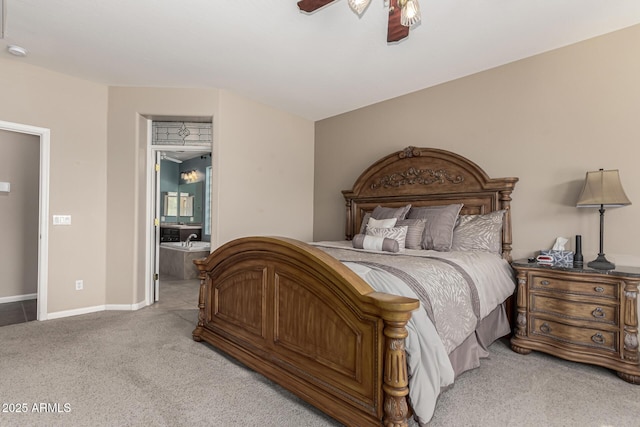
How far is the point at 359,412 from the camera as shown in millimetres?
1536

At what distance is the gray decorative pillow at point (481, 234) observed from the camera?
9.85ft

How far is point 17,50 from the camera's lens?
3025 mm

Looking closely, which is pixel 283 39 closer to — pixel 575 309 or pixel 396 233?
pixel 396 233

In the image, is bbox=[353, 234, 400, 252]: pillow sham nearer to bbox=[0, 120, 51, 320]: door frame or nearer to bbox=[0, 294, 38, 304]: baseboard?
bbox=[0, 120, 51, 320]: door frame

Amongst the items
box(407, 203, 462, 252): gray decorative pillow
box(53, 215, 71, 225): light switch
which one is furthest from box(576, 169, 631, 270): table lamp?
box(53, 215, 71, 225): light switch

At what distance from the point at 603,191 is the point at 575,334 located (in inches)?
43.0

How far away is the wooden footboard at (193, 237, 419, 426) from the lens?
4.71 feet

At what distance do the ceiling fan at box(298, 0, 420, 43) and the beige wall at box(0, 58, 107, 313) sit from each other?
3206mm

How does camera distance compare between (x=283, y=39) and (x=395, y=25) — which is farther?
(x=283, y=39)

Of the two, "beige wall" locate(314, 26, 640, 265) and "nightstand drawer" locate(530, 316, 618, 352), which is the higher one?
"beige wall" locate(314, 26, 640, 265)

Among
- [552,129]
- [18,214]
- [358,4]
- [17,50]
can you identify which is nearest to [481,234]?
[552,129]

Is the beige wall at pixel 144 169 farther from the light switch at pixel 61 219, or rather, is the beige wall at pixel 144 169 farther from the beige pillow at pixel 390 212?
the beige pillow at pixel 390 212

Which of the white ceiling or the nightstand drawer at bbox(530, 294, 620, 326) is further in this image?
the white ceiling

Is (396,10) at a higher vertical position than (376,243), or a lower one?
higher
